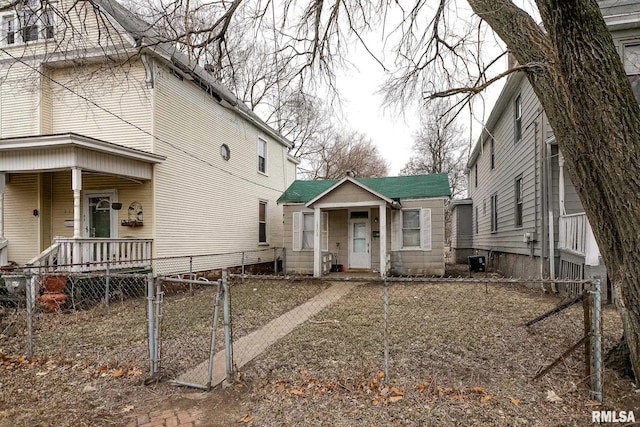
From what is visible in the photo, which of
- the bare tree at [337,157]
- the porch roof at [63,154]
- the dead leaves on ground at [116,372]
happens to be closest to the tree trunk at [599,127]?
the dead leaves on ground at [116,372]

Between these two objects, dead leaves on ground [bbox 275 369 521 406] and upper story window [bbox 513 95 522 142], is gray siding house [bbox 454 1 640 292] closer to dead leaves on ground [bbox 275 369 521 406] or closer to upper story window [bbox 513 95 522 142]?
upper story window [bbox 513 95 522 142]

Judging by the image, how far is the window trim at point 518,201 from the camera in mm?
11473

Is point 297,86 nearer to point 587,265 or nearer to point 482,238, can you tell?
point 587,265

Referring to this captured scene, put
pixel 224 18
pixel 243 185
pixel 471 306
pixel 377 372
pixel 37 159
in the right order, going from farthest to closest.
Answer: pixel 243 185 → pixel 37 159 → pixel 471 306 → pixel 224 18 → pixel 377 372

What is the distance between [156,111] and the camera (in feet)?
33.5

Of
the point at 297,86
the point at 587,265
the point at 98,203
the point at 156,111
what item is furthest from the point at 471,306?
the point at 98,203

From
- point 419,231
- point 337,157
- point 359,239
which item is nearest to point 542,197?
point 419,231

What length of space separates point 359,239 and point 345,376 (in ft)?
34.1

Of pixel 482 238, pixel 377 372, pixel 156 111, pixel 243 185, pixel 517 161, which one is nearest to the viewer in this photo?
pixel 377 372

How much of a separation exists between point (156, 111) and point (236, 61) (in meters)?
4.05

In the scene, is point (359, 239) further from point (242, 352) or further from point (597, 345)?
point (597, 345)

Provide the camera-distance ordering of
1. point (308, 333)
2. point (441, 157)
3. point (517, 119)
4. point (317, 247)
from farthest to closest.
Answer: point (441, 157), point (317, 247), point (517, 119), point (308, 333)

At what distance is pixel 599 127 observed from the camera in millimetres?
3129

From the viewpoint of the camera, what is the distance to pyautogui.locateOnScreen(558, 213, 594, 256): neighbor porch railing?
724cm
